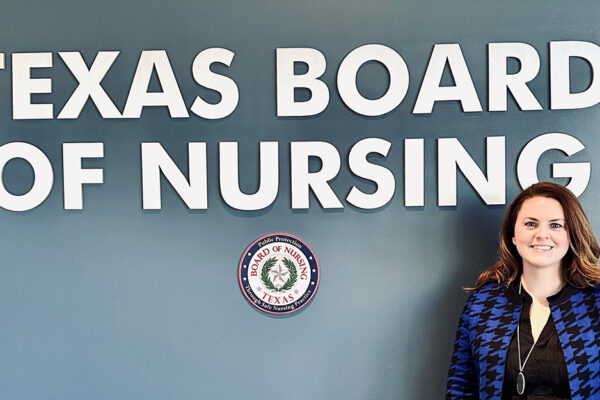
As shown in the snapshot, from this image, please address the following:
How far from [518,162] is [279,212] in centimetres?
90

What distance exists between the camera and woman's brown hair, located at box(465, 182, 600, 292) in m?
2.02

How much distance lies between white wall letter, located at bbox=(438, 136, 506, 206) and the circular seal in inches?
22.7

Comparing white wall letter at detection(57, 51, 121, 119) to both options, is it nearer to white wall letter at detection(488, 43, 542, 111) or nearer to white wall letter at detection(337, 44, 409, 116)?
white wall letter at detection(337, 44, 409, 116)

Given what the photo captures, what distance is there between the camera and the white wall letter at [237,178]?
Result: 236 centimetres

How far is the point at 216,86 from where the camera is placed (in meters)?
2.38

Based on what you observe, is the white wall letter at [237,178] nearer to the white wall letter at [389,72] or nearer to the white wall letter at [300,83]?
the white wall letter at [300,83]

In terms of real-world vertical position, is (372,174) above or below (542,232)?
above

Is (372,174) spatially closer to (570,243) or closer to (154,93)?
(570,243)

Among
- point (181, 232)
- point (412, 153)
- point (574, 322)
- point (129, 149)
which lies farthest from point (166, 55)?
point (574, 322)

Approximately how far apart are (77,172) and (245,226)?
26.5 inches

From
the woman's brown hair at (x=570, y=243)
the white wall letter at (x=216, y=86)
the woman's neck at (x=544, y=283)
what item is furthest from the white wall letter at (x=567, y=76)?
the white wall letter at (x=216, y=86)

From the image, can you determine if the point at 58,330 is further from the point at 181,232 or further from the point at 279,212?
the point at 279,212

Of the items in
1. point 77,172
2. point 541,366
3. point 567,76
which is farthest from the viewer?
point 77,172

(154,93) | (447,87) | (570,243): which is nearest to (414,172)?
(447,87)
